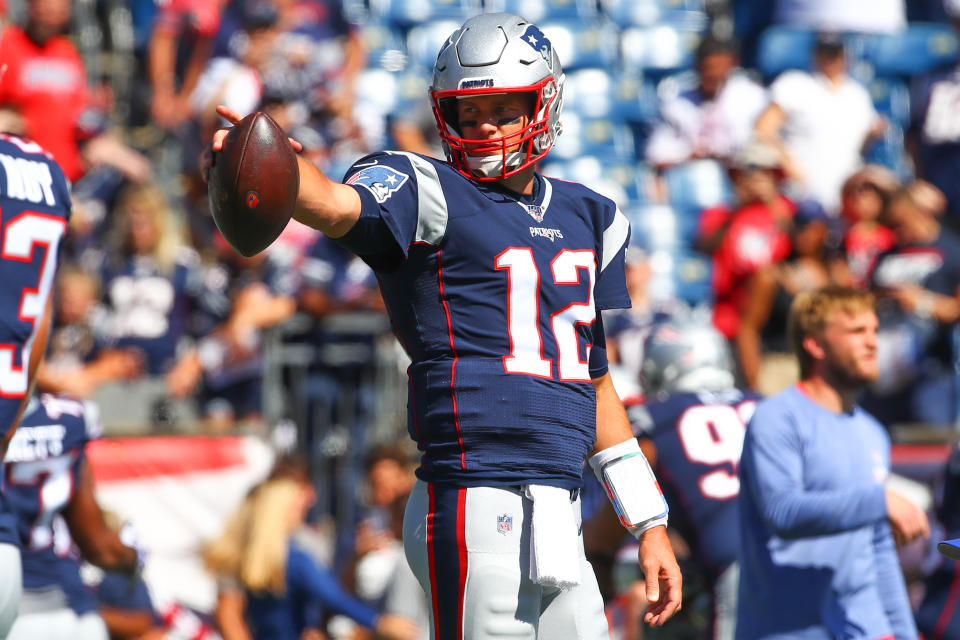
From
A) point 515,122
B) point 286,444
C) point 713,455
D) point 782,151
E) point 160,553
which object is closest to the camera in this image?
point 515,122

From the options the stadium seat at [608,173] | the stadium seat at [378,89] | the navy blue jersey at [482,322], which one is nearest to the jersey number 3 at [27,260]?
the navy blue jersey at [482,322]

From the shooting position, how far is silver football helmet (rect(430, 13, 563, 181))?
10.4ft

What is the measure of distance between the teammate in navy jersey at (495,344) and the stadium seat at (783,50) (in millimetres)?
8212

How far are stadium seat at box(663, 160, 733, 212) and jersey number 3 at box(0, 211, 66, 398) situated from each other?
7.30 meters

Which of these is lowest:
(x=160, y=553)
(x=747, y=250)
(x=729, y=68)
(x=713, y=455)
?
(x=160, y=553)

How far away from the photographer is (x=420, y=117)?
Result: 10375 mm

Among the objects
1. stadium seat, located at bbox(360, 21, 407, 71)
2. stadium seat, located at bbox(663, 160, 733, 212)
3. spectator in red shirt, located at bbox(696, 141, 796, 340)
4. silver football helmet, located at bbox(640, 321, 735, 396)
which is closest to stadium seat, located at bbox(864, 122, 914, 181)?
stadium seat, located at bbox(663, 160, 733, 212)

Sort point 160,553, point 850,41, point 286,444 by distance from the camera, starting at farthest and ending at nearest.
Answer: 1. point 850,41
2. point 286,444
3. point 160,553

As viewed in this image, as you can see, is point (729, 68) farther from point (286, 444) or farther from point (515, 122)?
point (515, 122)

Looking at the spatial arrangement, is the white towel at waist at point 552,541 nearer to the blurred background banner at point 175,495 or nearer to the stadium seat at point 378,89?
the blurred background banner at point 175,495

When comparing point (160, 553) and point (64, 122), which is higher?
point (64, 122)

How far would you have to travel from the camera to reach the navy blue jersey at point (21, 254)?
11.7 feet

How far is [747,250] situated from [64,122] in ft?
15.0

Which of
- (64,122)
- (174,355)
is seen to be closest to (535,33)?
(174,355)
